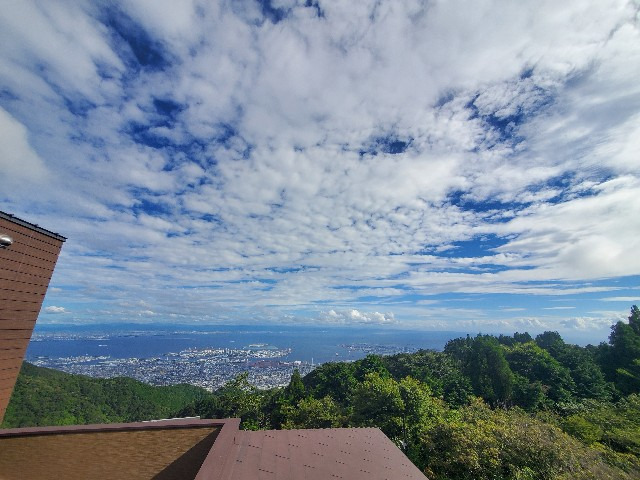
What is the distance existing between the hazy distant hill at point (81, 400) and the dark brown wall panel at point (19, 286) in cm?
5297

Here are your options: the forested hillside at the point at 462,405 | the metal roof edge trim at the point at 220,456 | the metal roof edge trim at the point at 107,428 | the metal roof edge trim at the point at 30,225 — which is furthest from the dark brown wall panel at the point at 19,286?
the forested hillside at the point at 462,405

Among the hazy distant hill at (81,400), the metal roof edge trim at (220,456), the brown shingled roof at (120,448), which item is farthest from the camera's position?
the hazy distant hill at (81,400)

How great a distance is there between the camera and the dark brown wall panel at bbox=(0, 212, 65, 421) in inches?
302

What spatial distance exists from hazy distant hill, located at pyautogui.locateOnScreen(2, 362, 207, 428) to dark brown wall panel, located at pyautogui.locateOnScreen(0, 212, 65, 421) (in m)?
53.0

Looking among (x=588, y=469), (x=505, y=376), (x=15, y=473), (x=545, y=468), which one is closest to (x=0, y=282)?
(x=15, y=473)

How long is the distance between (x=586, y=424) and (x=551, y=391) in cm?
2128

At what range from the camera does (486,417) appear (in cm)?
1702

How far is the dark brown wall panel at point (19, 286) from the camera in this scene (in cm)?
767

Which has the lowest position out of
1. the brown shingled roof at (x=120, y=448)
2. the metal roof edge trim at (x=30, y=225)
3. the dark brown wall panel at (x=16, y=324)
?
the brown shingled roof at (x=120, y=448)

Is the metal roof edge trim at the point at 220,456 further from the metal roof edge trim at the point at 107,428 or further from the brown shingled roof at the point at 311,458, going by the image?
the metal roof edge trim at the point at 107,428

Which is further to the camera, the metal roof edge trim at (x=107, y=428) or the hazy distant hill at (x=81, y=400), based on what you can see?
the hazy distant hill at (x=81, y=400)

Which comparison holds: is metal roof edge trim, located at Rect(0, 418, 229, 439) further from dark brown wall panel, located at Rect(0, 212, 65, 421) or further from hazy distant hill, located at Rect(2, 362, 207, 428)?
hazy distant hill, located at Rect(2, 362, 207, 428)

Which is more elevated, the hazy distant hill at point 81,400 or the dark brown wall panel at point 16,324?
the dark brown wall panel at point 16,324

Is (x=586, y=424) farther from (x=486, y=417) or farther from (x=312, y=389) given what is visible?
(x=312, y=389)
